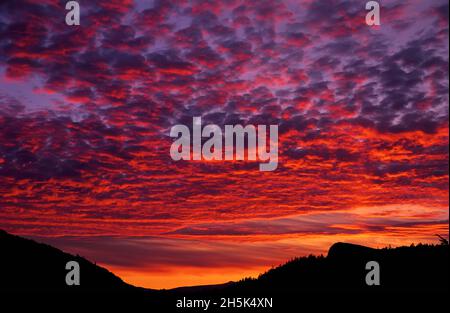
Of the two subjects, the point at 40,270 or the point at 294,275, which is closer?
the point at 294,275

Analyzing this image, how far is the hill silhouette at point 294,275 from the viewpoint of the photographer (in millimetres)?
19609

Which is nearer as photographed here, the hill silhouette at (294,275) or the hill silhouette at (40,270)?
the hill silhouette at (294,275)

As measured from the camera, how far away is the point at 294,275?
24.2 metres

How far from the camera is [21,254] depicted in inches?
1137

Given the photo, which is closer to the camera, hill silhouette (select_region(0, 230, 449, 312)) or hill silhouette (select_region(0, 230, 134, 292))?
hill silhouette (select_region(0, 230, 449, 312))

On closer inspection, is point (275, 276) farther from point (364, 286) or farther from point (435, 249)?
point (435, 249)

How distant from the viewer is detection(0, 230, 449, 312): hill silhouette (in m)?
19.6
